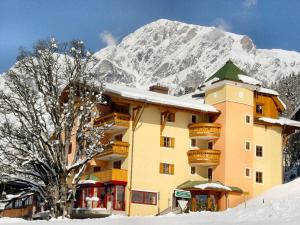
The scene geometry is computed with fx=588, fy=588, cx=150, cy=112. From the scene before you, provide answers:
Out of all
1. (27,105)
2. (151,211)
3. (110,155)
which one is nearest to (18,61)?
(27,105)

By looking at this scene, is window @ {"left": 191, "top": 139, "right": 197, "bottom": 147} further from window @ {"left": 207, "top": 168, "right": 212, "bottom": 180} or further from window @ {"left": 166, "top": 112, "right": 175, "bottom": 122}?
window @ {"left": 166, "top": 112, "right": 175, "bottom": 122}

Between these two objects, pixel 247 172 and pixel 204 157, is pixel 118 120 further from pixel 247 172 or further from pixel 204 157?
pixel 247 172

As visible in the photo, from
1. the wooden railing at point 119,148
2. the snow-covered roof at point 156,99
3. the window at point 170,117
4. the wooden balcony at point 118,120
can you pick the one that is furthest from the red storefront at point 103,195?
the window at point 170,117

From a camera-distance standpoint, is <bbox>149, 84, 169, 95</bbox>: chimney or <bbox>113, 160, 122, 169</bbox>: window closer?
<bbox>113, 160, 122, 169</bbox>: window

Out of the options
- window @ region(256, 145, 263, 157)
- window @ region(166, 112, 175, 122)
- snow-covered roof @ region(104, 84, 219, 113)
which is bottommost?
window @ region(256, 145, 263, 157)

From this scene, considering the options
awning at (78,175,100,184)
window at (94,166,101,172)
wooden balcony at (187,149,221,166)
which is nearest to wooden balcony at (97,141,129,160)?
awning at (78,175,100,184)

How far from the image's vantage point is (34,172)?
40.3 metres

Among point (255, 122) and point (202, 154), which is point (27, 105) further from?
point (255, 122)

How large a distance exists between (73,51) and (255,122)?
22.3 m

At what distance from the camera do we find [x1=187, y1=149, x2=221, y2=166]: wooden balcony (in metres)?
52.3

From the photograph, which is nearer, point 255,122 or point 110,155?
point 110,155

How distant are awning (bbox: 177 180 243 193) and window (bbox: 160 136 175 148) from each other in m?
3.64

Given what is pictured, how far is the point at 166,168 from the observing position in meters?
51.7

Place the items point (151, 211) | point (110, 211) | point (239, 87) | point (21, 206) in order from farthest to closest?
point (21, 206) → point (239, 87) → point (151, 211) → point (110, 211)
